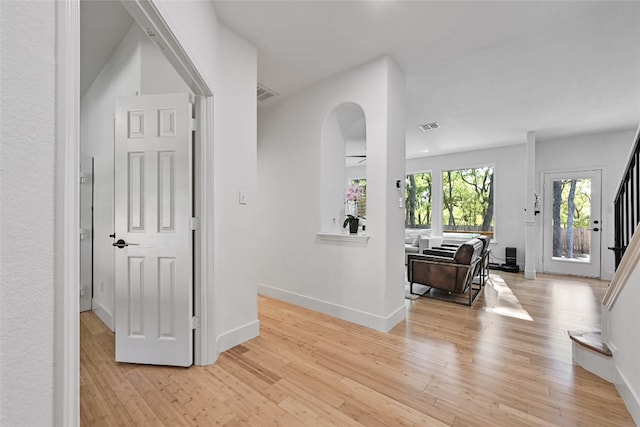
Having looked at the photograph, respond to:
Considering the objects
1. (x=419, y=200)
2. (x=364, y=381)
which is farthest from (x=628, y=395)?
(x=419, y=200)

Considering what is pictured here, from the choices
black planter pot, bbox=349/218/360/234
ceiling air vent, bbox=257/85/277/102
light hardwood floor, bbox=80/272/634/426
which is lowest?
light hardwood floor, bbox=80/272/634/426

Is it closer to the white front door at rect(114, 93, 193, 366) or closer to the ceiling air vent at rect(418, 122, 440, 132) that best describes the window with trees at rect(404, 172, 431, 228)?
the ceiling air vent at rect(418, 122, 440, 132)

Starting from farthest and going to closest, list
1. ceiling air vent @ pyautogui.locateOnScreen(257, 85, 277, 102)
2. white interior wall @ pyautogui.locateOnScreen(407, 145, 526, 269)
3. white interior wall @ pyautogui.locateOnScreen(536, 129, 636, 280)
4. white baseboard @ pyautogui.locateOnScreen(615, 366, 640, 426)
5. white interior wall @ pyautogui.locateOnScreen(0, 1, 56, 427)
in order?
white interior wall @ pyautogui.locateOnScreen(407, 145, 526, 269) → white interior wall @ pyautogui.locateOnScreen(536, 129, 636, 280) → ceiling air vent @ pyautogui.locateOnScreen(257, 85, 277, 102) → white baseboard @ pyautogui.locateOnScreen(615, 366, 640, 426) → white interior wall @ pyautogui.locateOnScreen(0, 1, 56, 427)

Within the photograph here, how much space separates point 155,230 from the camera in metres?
2.11

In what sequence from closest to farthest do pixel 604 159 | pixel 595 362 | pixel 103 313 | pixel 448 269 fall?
pixel 595 362
pixel 103 313
pixel 448 269
pixel 604 159

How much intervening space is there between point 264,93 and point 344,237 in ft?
6.86

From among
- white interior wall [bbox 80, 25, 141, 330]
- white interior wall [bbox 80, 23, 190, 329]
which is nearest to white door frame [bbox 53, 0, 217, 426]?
white interior wall [bbox 80, 23, 190, 329]

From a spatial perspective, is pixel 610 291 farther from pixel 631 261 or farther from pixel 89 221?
pixel 89 221

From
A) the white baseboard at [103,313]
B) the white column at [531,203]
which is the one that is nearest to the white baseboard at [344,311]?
the white baseboard at [103,313]

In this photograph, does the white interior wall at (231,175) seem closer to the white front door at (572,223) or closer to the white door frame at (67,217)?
the white door frame at (67,217)

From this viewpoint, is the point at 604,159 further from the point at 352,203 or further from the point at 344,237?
the point at 344,237

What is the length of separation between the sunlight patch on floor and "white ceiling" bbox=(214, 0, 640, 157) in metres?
2.76

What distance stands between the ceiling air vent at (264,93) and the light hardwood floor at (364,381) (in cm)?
271

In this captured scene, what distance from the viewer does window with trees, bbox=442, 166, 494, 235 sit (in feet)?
22.1
